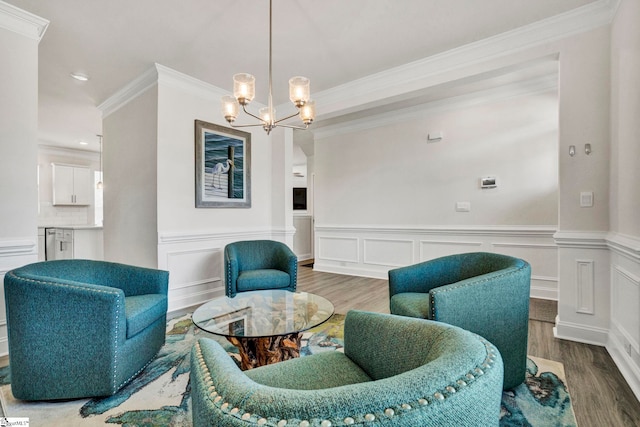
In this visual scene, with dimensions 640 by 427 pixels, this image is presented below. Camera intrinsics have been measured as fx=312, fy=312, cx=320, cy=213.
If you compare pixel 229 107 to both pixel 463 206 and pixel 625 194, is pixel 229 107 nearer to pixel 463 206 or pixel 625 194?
pixel 625 194

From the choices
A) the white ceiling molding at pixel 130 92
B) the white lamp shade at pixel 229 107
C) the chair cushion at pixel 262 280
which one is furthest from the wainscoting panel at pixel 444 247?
the white ceiling molding at pixel 130 92

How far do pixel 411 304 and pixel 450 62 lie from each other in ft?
7.85

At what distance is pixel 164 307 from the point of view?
88.1 inches

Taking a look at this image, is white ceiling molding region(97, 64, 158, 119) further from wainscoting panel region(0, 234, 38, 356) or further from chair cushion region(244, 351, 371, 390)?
chair cushion region(244, 351, 371, 390)

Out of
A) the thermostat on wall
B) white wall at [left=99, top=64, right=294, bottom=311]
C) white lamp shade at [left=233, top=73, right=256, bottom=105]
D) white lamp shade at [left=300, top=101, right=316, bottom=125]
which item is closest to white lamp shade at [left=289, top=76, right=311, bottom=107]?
white lamp shade at [left=300, top=101, right=316, bottom=125]

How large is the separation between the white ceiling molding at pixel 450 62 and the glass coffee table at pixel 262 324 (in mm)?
2460

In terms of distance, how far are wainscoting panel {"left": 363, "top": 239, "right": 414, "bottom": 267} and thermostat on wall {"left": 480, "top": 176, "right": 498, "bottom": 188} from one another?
4.17 feet

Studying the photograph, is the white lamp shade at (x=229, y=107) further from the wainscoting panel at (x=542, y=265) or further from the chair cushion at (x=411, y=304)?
the wainscoting panel at (x=542, y=265)

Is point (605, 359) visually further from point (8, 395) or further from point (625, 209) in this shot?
point (8, 395)

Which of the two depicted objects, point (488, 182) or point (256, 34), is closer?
point (256, 34)

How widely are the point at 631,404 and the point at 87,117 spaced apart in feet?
22.0

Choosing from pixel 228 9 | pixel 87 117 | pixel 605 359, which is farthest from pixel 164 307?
pixel 87 117

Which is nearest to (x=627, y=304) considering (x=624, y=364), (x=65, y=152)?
(x=624, y=364)

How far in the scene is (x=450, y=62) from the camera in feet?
9.93
